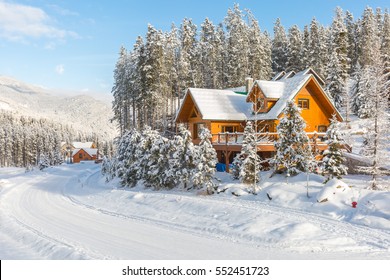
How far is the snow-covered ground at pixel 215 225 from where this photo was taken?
12.3m

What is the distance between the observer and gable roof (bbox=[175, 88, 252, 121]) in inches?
1224

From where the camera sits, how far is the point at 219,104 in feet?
107

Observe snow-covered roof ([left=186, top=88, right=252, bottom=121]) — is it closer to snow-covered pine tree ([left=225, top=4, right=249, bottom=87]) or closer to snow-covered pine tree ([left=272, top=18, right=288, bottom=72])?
snow-covered pine tree ([left=225, top=4, right=249, bottom=87])

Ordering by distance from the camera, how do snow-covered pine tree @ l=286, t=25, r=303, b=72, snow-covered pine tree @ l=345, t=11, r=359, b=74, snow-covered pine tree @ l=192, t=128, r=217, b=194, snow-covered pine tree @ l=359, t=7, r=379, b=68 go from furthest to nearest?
snow-covered pine tree @ l=345, t=11, r=359, b=74, snow-covered pine tree @ l=359, t=7, r=379, b=68, snow-covered pine tree @ l=286, t=25, r=303, b=72, snow-covered pine tree @ l=192, t=128, r=217, b=194

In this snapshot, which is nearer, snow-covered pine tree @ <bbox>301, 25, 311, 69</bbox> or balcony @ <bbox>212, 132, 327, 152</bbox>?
balcony @ <bbox>212, 132, 327, 152</bbox>

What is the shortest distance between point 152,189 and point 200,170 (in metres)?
5.75

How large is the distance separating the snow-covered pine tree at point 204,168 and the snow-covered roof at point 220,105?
769 centimetres

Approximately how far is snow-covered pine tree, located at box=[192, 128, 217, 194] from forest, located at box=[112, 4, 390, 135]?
27015mm

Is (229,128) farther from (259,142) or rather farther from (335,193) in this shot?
(335,193)

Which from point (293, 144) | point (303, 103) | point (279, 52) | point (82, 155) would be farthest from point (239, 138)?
point (82, 155)

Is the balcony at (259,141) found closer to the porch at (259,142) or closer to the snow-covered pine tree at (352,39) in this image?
the porch at (259,142)

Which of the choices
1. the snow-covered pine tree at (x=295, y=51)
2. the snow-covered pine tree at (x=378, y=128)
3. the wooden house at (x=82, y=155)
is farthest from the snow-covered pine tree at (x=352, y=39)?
the wooden house at (x=82, y=155)

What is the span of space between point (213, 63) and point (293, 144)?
3882cm

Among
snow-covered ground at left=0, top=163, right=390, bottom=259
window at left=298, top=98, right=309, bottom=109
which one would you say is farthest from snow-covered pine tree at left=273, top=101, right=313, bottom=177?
window at left=298, top=98, right=309, bottom=109
